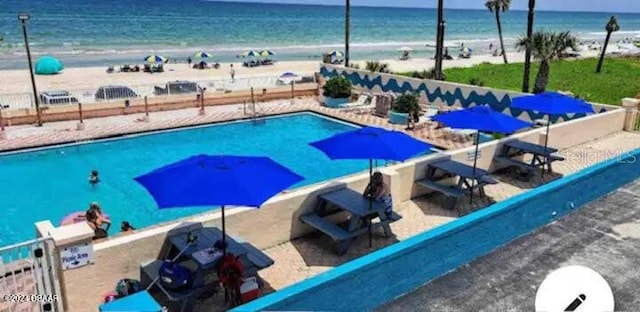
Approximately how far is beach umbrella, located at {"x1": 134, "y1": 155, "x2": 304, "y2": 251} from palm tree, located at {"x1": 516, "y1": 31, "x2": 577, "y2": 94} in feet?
67.8

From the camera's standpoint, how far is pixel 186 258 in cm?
762

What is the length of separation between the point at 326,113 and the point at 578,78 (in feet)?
63.7

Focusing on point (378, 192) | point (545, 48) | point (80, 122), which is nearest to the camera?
point (378, 192)

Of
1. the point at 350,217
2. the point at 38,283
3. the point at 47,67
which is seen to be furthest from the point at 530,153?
the point at 47,67

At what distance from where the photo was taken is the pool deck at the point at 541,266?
19.4 feet

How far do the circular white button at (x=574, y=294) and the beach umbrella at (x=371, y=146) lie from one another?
14.7 ft

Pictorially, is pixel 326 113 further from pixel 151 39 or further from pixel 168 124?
pixel 151 39

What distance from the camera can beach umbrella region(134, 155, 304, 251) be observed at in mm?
6368

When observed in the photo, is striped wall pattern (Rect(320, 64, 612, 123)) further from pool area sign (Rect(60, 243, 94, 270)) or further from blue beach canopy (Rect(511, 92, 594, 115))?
pool area sign (Rect(60, 243, 94, 270))

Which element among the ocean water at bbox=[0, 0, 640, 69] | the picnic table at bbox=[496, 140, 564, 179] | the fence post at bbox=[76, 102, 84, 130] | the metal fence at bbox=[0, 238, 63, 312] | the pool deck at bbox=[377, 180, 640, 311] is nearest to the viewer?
→ the pool deck at bbox=[377, 180, 640, 311]

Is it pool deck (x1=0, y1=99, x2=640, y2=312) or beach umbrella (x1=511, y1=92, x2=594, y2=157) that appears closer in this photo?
pool deck (x1=0, y1=99, x2=640, y2=312)

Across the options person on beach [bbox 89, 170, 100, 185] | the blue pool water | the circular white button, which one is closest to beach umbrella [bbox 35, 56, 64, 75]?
the blue pool water

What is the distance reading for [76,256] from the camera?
686 cm

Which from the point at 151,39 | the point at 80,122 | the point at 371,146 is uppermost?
the point at 151,39
